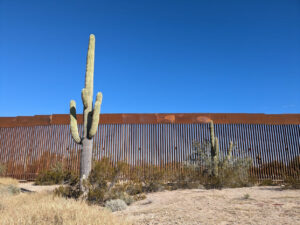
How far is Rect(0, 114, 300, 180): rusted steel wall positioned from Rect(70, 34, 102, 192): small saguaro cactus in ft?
15.7

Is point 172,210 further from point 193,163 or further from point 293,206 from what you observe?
point 193,163

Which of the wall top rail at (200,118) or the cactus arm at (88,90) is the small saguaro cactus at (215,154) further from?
the cactus arm at (88,90)

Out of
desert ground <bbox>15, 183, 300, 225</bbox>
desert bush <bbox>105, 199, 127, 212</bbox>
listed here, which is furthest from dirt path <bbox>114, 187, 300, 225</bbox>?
desert bush <bbox>105, 199, 127, 212</bbox>

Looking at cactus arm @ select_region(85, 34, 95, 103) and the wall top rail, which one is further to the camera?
the wall top rail

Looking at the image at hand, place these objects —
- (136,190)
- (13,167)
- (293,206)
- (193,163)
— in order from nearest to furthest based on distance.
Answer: (293,206) → (136,190) → (193,163) → (13,167)

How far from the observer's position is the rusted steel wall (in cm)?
1273

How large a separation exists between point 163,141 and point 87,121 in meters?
5.85

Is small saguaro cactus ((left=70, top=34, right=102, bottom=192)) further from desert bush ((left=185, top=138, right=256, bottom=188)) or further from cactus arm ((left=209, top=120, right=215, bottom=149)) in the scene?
cactus arm ((left=209, top=120, right=215, bottom=149))

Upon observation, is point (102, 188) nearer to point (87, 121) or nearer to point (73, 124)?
point (87, 121)

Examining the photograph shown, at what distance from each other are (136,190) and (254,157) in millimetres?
7609

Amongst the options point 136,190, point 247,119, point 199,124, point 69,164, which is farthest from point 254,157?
point 69,164

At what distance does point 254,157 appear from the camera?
41.8ft

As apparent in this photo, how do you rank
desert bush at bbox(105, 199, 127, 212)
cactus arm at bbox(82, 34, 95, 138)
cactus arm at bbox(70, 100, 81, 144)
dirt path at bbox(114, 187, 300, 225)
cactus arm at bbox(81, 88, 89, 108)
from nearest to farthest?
1. dirt path at bbox(114, 187, 300, 225)
2. desert bush at bbox(105, 199, 127, 212)
3. cactus arm at bbox(70, 100, 81, 144)
4. cactus arm at bbox(82, 34, 95, 138)
5. cactus arm at bbox(81, 88, 89, 108)

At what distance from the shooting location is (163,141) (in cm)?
1306
